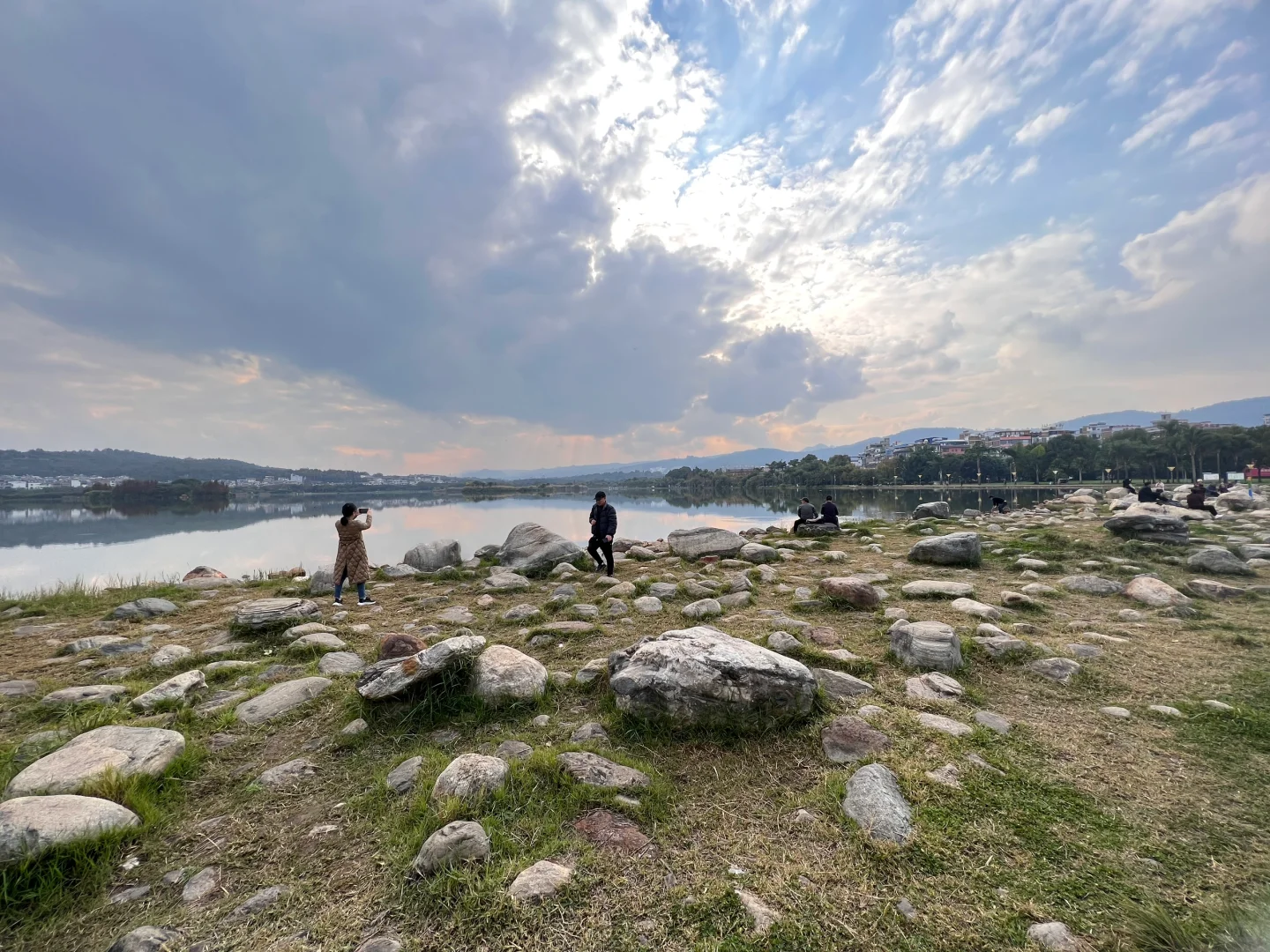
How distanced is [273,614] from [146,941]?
648 centimetres

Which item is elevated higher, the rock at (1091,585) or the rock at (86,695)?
the rock at (86,695)

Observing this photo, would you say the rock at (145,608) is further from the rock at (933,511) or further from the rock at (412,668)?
the rock at (933,511)

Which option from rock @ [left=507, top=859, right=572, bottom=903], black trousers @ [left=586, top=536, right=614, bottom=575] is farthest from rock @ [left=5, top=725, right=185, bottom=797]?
black trousers @ [left=586, top=536, right=614, bottom=575]

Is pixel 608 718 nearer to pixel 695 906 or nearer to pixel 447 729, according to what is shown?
pixel 447 729

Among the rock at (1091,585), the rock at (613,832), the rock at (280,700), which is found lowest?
the rock at (1091,585)

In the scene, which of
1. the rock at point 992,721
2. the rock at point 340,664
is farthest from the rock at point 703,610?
the rock at point 340,664

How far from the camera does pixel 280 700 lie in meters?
5.21

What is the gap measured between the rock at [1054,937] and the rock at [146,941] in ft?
14.0

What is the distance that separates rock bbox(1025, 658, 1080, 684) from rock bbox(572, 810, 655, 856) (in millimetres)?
4951

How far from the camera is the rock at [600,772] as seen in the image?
3633 millimetres

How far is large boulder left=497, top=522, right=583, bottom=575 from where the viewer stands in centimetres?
1268

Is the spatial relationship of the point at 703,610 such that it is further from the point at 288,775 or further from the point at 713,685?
the point at 288,775

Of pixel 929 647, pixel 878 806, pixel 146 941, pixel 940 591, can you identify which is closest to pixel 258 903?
pixel 146 941

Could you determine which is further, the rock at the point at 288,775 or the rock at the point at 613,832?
the rock at the point at 288,775
